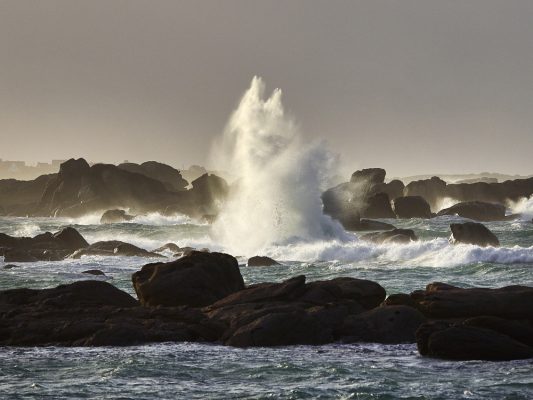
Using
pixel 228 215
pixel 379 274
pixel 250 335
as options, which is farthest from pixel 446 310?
pixel 228 215

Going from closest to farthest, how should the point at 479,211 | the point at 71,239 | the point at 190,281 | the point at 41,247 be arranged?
1. the point at 190,281
2. the point at 41,247
3. the point at 71,239
4. the point at 479,211

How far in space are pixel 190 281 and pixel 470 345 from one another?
10.0 meters

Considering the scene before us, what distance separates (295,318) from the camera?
22297 millimetres

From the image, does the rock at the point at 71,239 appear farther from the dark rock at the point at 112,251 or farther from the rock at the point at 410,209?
the rock at the point at 410,209

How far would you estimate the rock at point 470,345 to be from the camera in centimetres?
1947

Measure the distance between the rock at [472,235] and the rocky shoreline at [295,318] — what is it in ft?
84.2

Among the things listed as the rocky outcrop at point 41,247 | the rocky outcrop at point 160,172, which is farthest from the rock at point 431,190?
the rocky outcrop at point 41,247

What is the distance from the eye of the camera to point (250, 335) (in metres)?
21.8

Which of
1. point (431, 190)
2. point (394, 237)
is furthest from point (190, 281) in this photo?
point (431, 190)

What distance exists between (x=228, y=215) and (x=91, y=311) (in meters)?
42.2

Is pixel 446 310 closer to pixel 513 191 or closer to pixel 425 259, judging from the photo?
pixel 425 259

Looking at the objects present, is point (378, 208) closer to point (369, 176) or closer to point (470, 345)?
point (369, 176)

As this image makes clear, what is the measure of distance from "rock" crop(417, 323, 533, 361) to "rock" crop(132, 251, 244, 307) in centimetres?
858

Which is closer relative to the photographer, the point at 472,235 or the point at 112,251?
the point at 472,235
